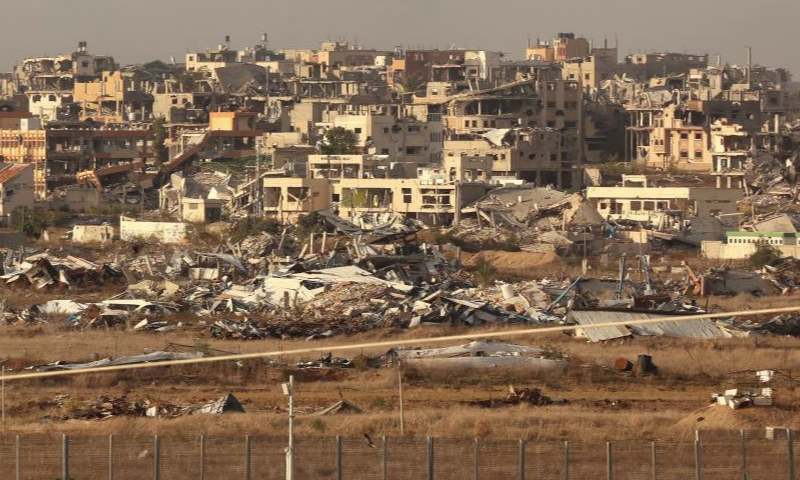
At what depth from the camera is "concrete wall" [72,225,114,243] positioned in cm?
4081

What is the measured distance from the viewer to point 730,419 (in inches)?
711

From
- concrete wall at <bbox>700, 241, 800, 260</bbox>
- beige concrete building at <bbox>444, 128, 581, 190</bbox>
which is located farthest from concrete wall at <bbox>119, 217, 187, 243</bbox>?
beige concrete building at <bbox>444, 128, 581, 190</bbox>

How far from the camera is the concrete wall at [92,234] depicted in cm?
4081

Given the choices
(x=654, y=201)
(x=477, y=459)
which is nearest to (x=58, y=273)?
(x=654, y=201)

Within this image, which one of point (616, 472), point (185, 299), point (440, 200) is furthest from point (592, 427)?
point (440, 200)

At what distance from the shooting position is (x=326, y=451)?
1441 cm

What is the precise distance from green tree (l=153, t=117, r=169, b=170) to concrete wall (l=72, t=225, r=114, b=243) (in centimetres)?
1254

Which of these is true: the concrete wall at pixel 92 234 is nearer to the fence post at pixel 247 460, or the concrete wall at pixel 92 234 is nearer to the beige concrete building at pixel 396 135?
the beige concrete building at pixel 396 135

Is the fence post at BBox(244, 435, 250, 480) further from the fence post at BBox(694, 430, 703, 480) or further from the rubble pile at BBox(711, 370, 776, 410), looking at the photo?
the rubble pile at BBox(711, 370, 776, 410)

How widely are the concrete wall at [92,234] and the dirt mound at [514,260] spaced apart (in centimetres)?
877

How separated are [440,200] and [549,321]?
16.9 m

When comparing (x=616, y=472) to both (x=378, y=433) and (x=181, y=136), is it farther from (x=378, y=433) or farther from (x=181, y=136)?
(x=181, y=136)

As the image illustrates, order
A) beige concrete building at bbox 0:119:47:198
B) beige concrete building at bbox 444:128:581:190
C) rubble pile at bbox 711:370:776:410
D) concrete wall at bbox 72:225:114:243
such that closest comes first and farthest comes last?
1. rubble pile at bbox 711:370:776:410
2. concrete wall at bbox 72:225:114:243
3. beige concrete building at bbox 444:128:581:190
4. beige concrete building at bbox 0:119:47:198

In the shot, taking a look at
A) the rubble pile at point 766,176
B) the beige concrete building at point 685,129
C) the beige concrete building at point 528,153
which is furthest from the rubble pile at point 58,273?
the beige concrete building at point 685,129
